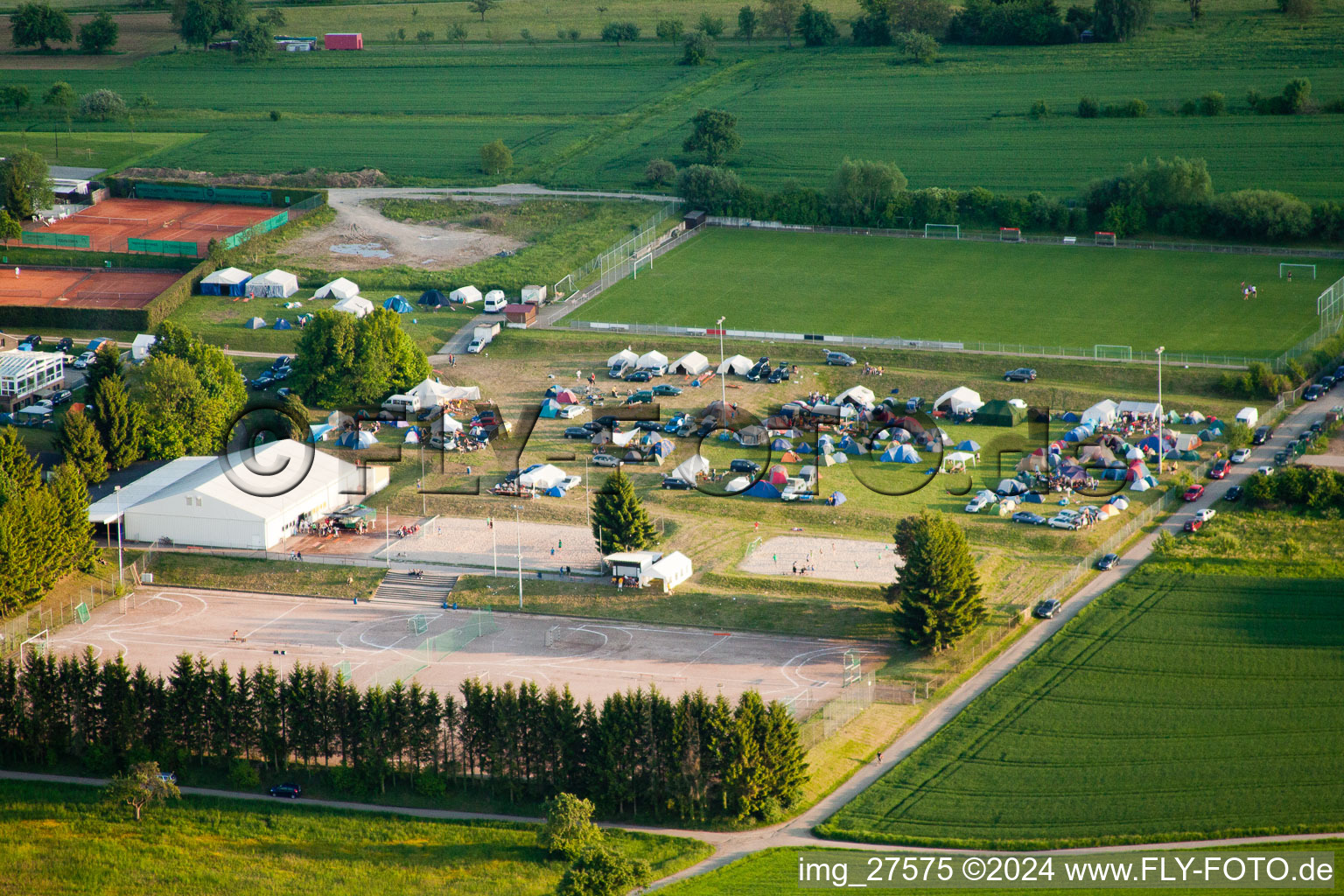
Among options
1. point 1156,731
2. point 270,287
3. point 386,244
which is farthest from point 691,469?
point 386,244

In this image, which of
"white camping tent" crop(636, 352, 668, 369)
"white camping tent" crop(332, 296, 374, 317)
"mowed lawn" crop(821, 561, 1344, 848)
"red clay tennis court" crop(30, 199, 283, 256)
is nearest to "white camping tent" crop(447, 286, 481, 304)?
"white camping tent" crop(332, 296, 374, 317)

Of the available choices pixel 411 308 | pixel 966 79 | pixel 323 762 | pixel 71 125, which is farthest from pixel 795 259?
pixel 71 125

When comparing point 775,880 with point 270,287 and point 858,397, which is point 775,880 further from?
point 270,287

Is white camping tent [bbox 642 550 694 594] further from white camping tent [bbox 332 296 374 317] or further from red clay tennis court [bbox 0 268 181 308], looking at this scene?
red clay tennis court [bbox 0 268 181 308]

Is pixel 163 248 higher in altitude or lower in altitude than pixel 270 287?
higher

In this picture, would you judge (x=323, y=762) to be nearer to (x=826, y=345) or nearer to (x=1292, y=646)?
(x=1292, y=646)

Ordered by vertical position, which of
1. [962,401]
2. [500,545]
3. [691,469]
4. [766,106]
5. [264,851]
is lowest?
[264,851]

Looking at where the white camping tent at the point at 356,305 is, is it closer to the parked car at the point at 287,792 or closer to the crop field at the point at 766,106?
the crop field at the point at 766,106
